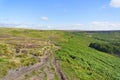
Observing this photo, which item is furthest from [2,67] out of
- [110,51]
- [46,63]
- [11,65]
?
[110,51]

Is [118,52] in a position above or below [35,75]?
below

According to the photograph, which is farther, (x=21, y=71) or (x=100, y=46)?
(x=100, y=46)

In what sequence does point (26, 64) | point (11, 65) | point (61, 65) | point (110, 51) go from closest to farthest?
point (11, 65)
point (26, 64)
point (61, 65)
point (110, 51)

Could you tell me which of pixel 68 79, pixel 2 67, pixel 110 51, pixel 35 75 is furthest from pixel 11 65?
pixel 110 51

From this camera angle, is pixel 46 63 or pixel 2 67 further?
pixel 46 63

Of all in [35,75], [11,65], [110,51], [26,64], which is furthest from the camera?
[110,51]

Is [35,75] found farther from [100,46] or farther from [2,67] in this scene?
[100,46]

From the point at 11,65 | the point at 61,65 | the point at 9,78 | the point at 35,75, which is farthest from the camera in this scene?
the point at 61,65

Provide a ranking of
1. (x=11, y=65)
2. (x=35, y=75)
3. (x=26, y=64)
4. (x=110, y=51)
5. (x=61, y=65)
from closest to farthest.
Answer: (x=35, y=75), (x=11, y=65), (x=26, y=64), (x=61, y=65), (x=110, y=51)

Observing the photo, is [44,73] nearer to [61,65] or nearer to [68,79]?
[68,79]
